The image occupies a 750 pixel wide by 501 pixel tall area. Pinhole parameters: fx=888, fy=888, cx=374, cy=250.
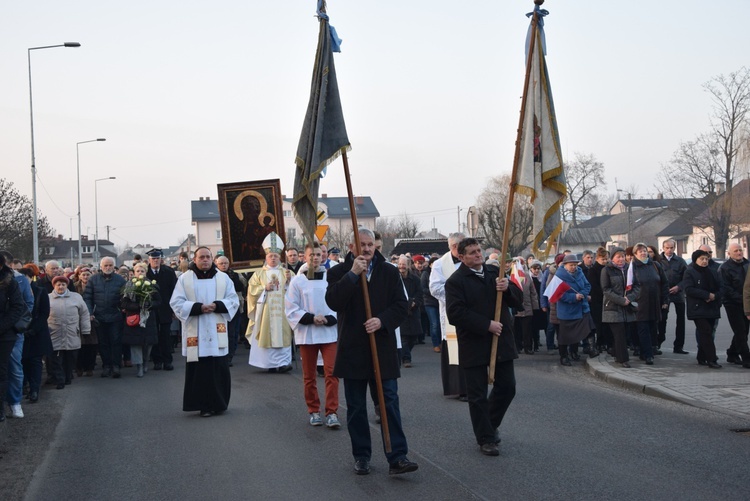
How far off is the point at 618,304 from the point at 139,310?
783 centimetres

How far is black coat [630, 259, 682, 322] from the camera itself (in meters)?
13.7

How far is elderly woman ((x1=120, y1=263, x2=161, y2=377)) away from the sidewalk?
7.29 m

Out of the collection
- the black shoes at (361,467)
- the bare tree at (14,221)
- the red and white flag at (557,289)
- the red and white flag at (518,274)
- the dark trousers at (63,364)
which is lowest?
the black shoes at (361,467)

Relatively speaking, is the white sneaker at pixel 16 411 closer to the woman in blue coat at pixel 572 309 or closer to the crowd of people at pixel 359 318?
the crowd of people at pixel 359 318

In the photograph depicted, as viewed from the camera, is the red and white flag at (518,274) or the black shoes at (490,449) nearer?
the black shoes at (490,449)

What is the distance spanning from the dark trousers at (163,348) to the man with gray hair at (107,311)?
3.25 ft

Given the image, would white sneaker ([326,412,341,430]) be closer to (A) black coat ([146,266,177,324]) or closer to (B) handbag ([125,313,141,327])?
(B) handbag ([125,313,141,327])

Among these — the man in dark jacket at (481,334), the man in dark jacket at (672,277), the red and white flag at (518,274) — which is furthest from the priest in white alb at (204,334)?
the man in dark jacket at (672,277)

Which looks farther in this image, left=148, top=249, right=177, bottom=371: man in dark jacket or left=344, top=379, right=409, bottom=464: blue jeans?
left=148, top=249, right=177, bottom=371: man in dark jacket

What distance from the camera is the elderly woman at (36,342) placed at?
11586mm

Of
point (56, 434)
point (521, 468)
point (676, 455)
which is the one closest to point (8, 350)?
point (56, 434)

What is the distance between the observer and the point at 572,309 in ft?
47.6

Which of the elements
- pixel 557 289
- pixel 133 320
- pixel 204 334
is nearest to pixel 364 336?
pixel 204 334

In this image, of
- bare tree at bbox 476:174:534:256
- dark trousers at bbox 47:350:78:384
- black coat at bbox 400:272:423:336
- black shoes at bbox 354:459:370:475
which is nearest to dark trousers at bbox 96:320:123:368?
dark trousers at bbox 47:350:78:384
